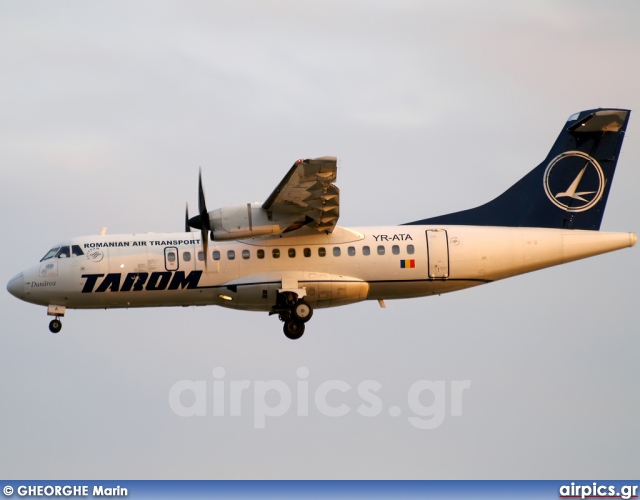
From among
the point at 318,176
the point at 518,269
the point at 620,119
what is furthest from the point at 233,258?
the point at 620,119

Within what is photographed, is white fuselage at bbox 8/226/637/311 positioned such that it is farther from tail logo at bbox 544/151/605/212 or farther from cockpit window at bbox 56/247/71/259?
tail logo at bbox 544/151/605/212

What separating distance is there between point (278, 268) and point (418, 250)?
12.8ft

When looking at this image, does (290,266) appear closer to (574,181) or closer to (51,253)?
(51,253)

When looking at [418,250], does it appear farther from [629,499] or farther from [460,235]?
[629,499]

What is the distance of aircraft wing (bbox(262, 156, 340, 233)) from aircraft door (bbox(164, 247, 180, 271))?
3176 mm

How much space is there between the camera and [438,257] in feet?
121

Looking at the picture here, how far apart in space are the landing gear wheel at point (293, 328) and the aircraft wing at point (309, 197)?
8.58 ft

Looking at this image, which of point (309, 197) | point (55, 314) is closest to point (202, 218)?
point (309, 197)

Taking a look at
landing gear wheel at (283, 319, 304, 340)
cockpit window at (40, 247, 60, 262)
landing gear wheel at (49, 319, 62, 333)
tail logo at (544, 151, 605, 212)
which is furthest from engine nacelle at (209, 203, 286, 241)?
tail logo at (544, 151, 605, 212)

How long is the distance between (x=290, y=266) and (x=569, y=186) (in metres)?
8.50

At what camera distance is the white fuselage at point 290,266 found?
3694 cm

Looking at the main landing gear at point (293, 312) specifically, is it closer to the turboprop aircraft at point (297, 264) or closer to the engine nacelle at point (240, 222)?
the turboprop aircraft at point (297, 264)

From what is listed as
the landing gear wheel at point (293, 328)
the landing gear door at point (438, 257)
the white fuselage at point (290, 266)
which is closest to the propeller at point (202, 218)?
the white fuselage at point (290, 266)

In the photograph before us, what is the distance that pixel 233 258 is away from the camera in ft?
121
